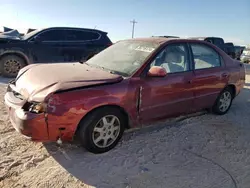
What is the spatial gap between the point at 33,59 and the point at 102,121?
538cm

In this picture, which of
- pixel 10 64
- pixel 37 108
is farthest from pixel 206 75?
pixel 10 64

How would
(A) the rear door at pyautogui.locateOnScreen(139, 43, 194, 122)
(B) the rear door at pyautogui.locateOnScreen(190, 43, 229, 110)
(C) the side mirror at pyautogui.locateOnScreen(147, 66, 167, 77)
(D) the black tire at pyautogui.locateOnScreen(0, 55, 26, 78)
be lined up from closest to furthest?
(C) the side mirror at pyautogui.locateOnScreen(147, 66, 167, 77), (A) the rear door at pyautogui.locateOnScreen(139, 43, 194, 122), (B) the rear door at pyautogui.locateOnScreen(190, 43, 229, 110), (D) the black tire at pyautogui.locateOnScreen(0, 55, 26, 78)

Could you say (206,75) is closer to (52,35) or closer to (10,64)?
(52,35)

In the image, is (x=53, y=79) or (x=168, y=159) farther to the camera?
(x=168, y=159)

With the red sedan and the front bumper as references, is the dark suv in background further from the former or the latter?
the front bumper

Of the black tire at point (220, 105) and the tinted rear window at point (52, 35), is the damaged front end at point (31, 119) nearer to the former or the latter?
the black tire at point (220, 105)

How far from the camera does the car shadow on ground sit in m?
2.84

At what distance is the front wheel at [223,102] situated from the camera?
505 cm

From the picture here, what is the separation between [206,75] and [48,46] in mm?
5312

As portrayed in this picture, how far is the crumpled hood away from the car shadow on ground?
846mm

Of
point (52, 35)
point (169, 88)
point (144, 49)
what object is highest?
point (52, 35)

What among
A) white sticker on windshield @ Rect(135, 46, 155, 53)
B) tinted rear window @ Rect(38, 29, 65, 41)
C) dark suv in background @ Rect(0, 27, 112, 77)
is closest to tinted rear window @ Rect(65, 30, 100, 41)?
dark suv in background @ Rect(0, 27, 112, 77)

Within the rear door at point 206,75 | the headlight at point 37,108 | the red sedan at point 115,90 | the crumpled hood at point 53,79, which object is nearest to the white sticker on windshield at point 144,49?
the red sedan at point 115,90

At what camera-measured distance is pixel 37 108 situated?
285 cm
